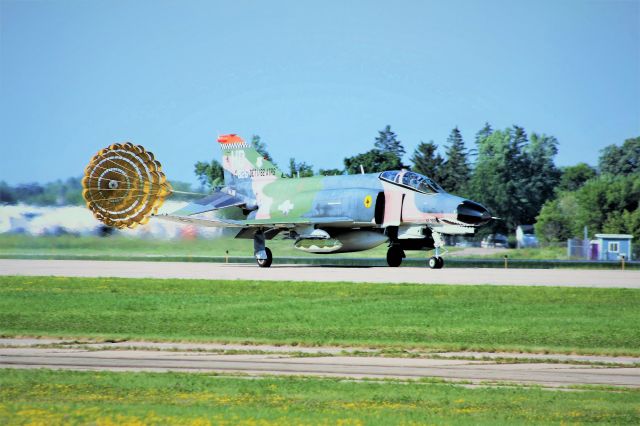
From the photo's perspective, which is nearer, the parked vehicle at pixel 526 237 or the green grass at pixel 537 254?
the green grass at pixel 537 254

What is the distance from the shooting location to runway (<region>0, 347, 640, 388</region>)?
41.5ft

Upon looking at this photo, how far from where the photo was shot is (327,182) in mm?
38750

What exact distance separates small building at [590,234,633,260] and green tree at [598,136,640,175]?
64.6 metres

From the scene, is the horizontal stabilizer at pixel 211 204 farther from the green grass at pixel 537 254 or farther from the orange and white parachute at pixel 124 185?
the green grass at pixel 537 254

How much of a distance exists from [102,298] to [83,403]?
13583mm

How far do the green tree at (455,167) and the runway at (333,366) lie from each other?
227ft

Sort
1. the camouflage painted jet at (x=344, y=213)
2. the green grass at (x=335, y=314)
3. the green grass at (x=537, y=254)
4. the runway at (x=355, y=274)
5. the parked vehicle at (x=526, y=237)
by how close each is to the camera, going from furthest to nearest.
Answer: the parked vehicle at (x=526, y=237), the green grass at (x=537, y=254), the camouflage painted jet at (x=344, y=213), the runway at (x=355, y=274), the green grass at (x=335, y=314)

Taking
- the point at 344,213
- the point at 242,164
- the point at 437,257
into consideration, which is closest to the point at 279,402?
the point at 437,257

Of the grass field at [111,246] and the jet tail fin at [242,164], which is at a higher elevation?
the jet tail fin at [242,164]

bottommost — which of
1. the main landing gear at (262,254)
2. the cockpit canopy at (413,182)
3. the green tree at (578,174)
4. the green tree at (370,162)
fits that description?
the main landing gear at (262,254)

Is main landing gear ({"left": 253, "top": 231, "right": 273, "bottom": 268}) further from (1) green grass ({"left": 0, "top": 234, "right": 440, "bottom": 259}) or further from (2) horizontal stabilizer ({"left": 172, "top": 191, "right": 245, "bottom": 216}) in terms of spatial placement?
(2) horizontal stabilizer ({"left": 172, "top": 191, "right": 245, "bottom": 216})

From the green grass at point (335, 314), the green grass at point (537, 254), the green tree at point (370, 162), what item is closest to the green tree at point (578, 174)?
the green tree at point (370, 162)

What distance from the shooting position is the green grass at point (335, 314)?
16812 millimetres

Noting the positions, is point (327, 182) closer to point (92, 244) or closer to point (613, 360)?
point (92, 244)
